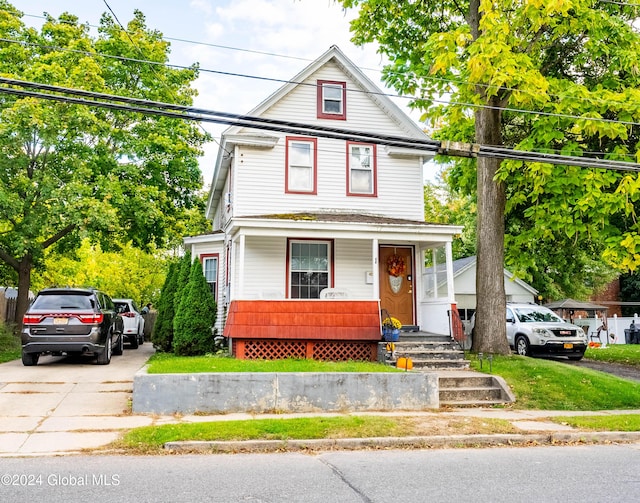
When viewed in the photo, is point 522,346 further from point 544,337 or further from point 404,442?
point 404,442

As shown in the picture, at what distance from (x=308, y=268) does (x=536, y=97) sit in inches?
300

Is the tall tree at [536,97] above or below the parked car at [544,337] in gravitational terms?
above

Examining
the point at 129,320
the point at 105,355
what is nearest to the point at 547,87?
the point at 105,355

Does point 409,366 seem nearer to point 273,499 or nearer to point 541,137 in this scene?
point 541,137

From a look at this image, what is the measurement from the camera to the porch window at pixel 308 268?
51.9ft

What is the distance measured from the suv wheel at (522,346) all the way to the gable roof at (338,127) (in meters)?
6.86

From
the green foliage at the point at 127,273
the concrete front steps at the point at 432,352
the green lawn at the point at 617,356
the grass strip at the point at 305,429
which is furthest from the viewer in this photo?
the green foliage at the point at 127,273

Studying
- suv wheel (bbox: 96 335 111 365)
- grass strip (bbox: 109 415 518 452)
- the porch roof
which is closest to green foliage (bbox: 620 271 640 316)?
the porch roof

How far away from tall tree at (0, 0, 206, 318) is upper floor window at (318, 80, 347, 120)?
568 centimetres

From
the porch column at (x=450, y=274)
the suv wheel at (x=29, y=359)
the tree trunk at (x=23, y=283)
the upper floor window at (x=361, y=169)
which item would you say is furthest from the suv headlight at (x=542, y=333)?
the tree trunk at (x=23, y=283)

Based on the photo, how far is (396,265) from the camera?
1631cm

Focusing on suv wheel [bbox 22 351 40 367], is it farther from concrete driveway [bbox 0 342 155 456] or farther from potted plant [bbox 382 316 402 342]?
potted plant [bbox 382 316 402 342]

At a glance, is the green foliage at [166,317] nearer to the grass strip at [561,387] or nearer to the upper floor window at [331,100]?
the upper floor window at [331,100]

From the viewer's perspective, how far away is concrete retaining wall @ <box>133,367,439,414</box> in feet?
29.8
